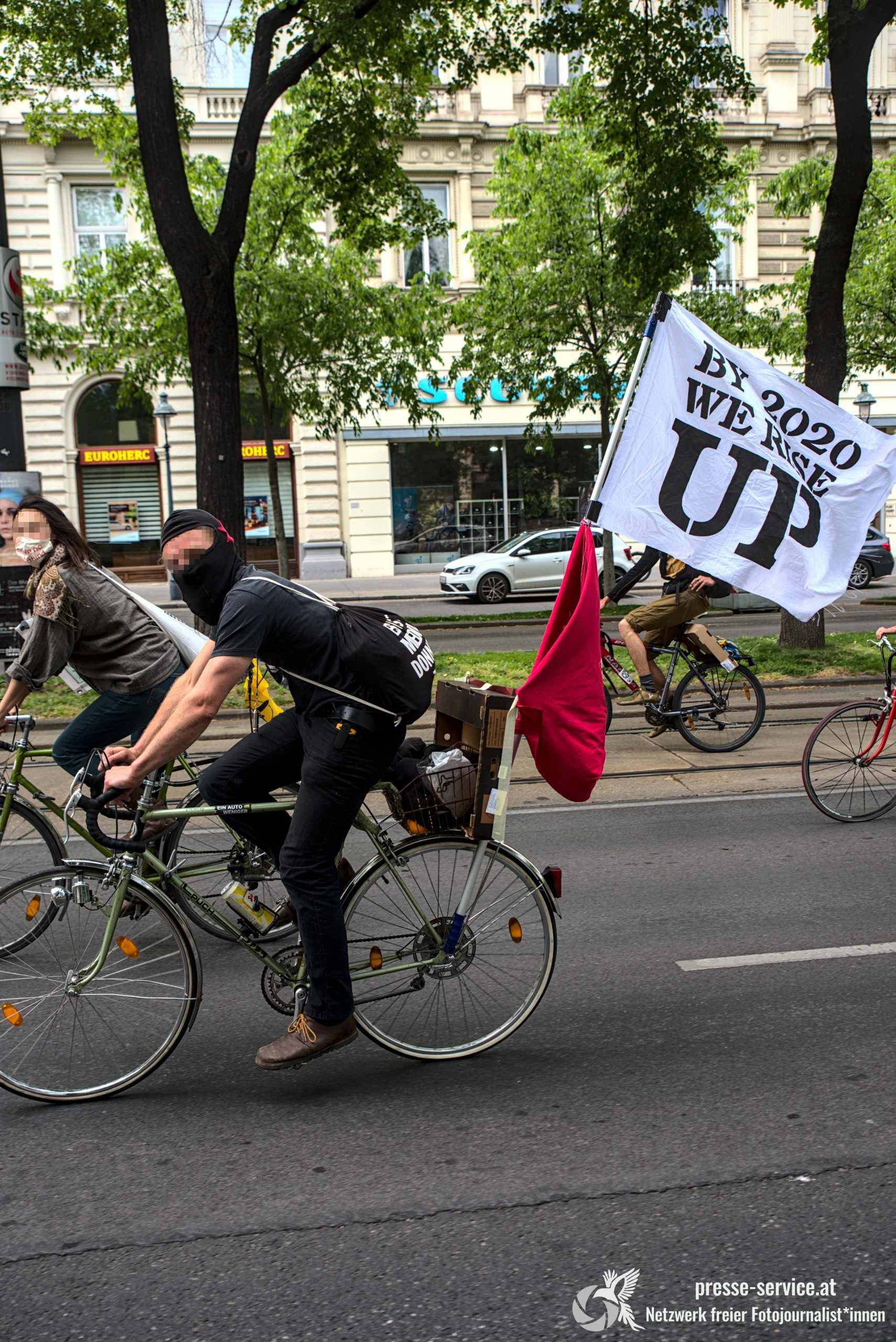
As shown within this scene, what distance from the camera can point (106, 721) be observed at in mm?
4902

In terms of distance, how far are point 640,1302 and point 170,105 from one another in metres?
11.1

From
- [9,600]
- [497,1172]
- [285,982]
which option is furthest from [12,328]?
[497,1172]

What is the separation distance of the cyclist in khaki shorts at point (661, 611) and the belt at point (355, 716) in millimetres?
5307

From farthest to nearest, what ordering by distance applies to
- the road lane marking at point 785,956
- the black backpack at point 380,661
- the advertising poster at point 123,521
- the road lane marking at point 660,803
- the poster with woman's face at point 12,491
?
the advertising poster at point 123,521 < the poster with woman's face at point 12,491 < the road lane marking at point 660,803 < the road lane marking at point 785,956 < the black backpack at point 380,661

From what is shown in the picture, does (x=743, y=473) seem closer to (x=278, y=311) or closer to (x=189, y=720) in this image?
(x=189, y=720)

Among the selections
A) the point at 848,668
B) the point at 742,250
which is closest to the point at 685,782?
the point at 848,668

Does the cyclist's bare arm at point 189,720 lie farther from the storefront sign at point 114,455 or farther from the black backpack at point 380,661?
the storefront sign at point 114,455

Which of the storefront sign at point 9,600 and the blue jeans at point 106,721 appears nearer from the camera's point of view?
the blue jeans at point 106,721

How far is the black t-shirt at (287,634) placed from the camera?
333 centimetres

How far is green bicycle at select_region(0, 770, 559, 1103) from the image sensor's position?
11.7ft

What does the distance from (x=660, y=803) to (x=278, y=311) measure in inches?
567

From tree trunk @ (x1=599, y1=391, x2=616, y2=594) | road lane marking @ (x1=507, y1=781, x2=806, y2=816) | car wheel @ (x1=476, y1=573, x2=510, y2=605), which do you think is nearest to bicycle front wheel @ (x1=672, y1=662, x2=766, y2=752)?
road lane marking @ (x1=507, y1=781, x2=806, y2=816)

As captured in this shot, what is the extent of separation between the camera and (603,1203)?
2908mm

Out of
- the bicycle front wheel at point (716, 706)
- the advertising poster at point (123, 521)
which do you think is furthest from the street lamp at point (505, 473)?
the bicycle front wheel at point (716, 706)
